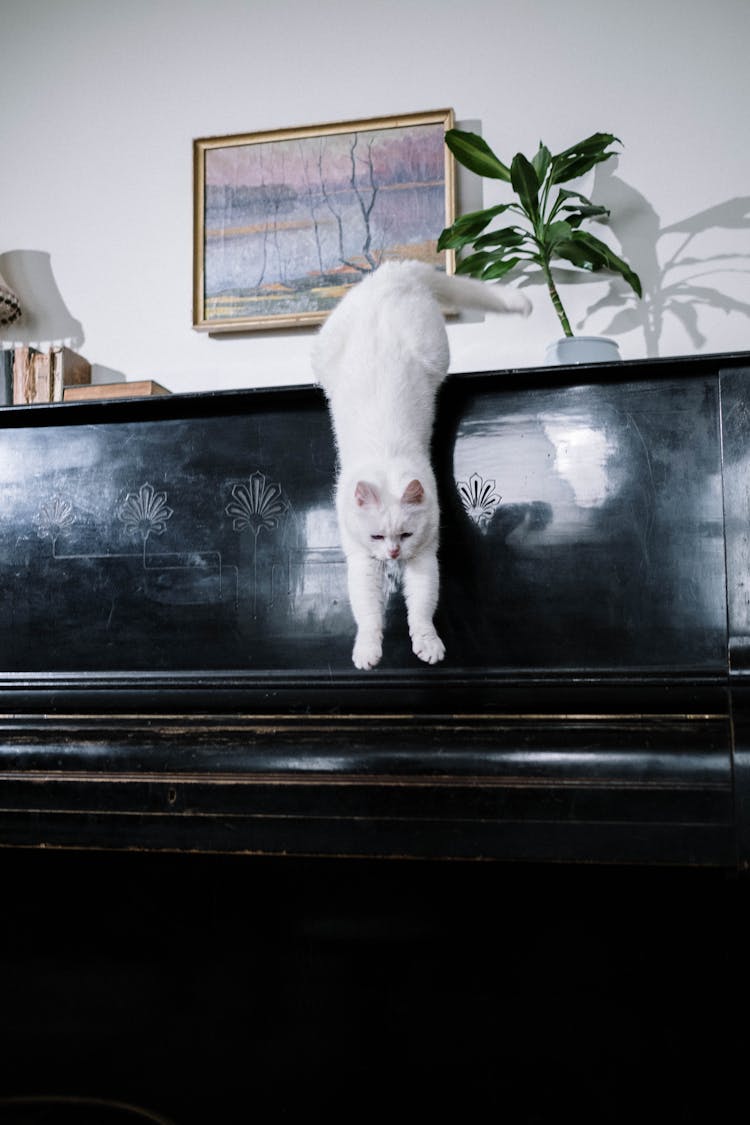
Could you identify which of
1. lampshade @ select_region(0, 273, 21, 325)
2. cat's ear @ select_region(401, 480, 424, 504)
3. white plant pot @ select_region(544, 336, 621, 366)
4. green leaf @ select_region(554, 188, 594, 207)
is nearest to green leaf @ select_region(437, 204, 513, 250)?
green leaf @ select_region(554, 188, 594, 207)

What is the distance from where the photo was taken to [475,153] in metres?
2.04

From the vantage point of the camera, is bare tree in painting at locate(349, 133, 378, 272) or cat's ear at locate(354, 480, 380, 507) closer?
cat's ear at locate(354, 480, 380, 507)

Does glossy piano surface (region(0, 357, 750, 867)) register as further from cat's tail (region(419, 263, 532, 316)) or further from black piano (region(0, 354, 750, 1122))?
cat's tail (region(419, 263, 532, 316))

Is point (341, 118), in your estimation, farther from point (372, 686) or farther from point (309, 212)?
point (372, 686)

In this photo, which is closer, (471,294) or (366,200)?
(471,294)

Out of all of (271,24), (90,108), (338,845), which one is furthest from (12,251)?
(338,845)

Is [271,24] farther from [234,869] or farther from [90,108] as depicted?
[234,869]

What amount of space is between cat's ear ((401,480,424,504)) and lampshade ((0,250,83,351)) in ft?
4.92

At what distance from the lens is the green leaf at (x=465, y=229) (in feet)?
6.70

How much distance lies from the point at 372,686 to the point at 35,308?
1691 millimetres

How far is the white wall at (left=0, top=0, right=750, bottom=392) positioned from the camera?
2197 mm

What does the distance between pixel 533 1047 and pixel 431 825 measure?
530mm

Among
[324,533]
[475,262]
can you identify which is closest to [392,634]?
[324,533]

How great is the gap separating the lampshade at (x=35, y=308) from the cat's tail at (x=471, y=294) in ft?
3.93
